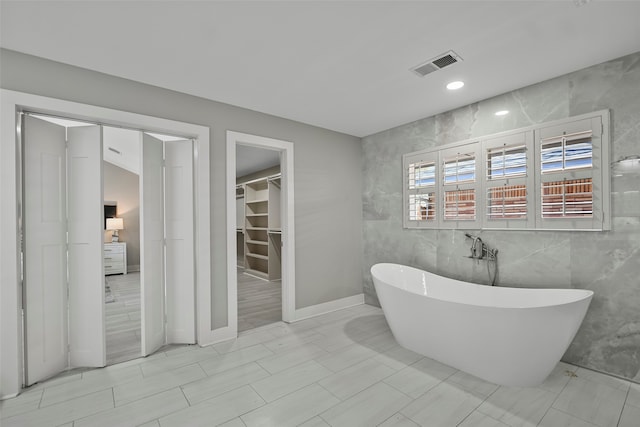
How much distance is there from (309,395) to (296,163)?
8.13ft

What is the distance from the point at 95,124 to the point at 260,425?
2622 mm

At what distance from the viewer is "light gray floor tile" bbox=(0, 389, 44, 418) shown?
5.97 feet

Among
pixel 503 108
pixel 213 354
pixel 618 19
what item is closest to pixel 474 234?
pixel 503 108

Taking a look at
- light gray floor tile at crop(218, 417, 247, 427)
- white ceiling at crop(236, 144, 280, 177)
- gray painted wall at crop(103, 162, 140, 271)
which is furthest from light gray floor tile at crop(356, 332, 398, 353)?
white ceiling at crop(236, 144, 280, 177)

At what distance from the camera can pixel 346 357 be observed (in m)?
2.57

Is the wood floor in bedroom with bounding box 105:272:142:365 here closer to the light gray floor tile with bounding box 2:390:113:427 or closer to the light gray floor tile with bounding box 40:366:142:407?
the light gray floor tile with bounding box 40:366:142:407

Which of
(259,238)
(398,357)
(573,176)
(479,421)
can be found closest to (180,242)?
(398,357)

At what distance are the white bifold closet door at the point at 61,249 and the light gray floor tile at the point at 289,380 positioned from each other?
1.43 metres

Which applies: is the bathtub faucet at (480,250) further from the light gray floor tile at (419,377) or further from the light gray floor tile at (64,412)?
the light gray floor tile at (64,412)

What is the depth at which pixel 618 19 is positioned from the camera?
69.8 inches

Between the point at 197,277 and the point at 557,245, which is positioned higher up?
the point at 557,245

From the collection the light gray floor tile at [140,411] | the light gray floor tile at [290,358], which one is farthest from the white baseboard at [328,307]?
the light gray floor tile at [140,411]

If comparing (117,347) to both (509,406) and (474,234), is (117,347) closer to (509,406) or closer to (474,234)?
(509,406)

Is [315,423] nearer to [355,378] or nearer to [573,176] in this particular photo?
[355,378]
